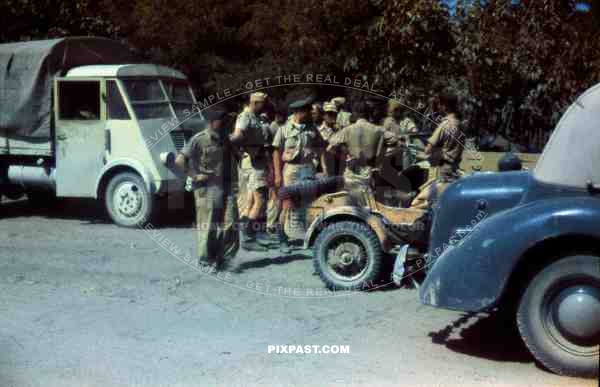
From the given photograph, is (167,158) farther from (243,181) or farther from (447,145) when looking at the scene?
(447,145)

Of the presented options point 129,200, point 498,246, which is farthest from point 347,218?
point 129,200

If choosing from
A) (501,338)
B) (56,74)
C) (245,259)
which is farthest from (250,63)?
(501,338)

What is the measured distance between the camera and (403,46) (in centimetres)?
1189

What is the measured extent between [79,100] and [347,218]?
5.25m

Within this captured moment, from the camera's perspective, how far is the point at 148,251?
9.23 m

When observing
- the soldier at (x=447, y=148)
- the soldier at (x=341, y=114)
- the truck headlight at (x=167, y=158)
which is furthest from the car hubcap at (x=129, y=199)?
the soldier at (x=447, y=148)

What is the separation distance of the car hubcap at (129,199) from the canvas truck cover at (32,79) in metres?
1.38

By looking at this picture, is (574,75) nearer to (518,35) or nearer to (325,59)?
(518,35)

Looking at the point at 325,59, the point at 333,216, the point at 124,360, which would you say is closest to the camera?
the point at 124,360

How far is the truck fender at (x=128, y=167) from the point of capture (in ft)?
34.4

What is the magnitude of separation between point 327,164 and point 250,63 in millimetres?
4951

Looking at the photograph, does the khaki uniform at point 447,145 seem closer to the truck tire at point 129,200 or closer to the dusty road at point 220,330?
the dusty road at point 220,330

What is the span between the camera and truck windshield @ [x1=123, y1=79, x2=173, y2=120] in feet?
35.6

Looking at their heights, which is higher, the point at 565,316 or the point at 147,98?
the point at 147,98
